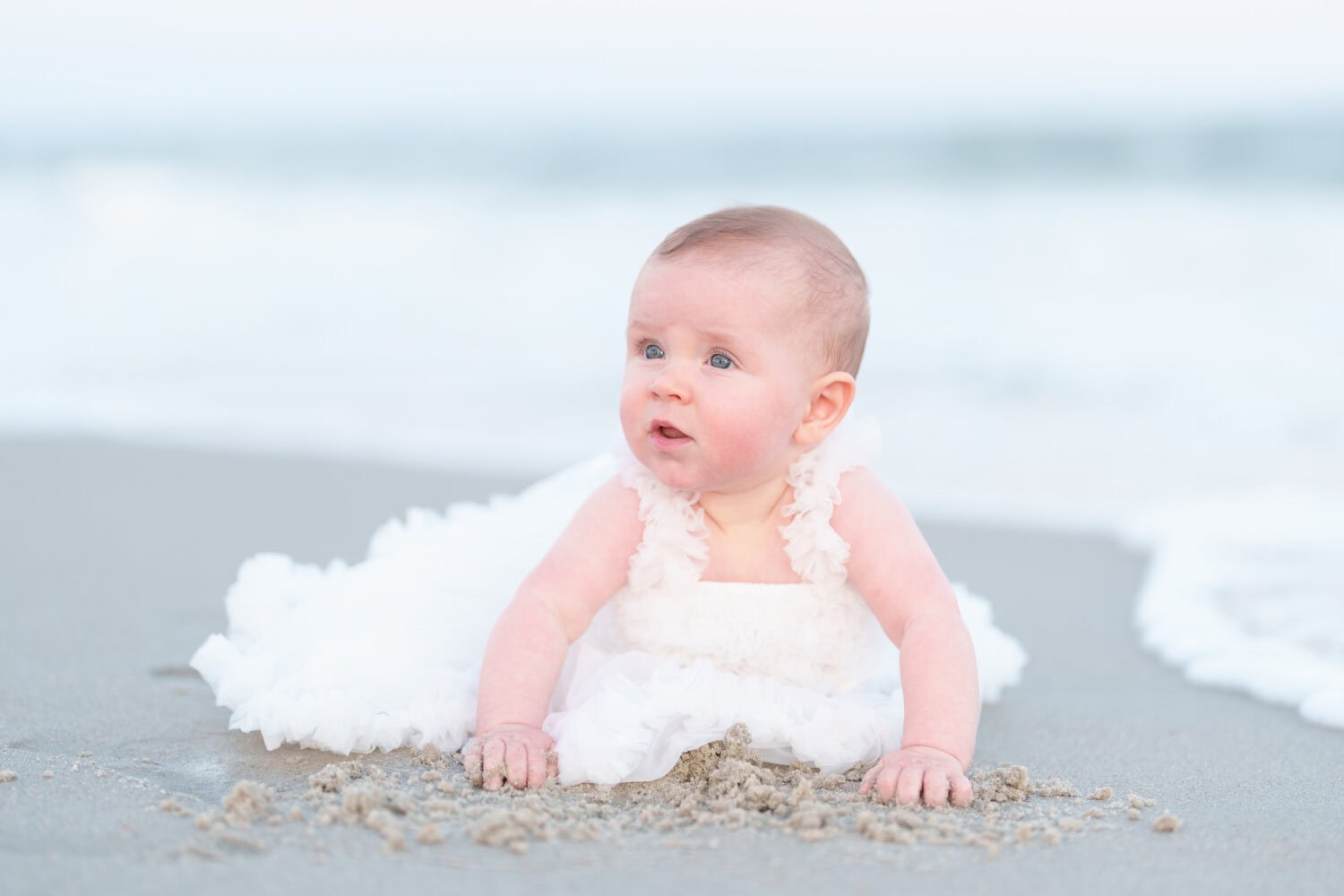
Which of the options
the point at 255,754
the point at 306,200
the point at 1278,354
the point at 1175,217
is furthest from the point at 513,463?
the point at 306,200

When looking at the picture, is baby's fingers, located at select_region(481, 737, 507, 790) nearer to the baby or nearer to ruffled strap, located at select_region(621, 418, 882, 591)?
the baby

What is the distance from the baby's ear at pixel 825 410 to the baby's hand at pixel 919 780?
64 centimetres

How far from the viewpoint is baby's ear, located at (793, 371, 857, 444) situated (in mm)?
2555

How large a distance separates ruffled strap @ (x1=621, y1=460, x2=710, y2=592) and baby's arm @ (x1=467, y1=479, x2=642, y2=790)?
28mm

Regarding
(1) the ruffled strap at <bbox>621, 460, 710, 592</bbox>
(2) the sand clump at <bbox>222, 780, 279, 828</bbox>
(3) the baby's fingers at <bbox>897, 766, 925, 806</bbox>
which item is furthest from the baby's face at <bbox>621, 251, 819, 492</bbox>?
(2) the sand clump at <bbox>222, 780, 279, 828</bbox>

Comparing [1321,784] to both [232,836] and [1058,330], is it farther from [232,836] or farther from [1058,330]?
[1058,330]

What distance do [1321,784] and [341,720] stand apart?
1.88 m

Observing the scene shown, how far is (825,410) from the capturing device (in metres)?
2.59

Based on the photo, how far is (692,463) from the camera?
246 centimetres

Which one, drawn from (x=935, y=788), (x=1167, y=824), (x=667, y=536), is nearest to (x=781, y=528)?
(x=667, y=536)

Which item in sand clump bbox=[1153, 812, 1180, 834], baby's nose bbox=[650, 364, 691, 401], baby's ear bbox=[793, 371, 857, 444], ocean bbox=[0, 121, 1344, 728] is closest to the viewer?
sand clump bbox=[1153, 812, 1180, 834]

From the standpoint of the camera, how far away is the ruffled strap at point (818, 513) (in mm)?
2568

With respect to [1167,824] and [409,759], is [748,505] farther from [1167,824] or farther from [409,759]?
[1167,824]

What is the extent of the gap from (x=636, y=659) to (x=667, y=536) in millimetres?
255
